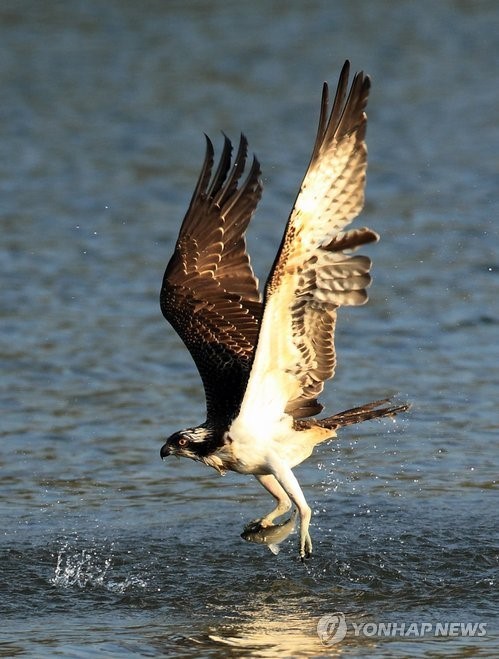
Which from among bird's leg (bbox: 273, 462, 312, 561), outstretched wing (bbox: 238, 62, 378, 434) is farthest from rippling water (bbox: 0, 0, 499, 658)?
outstretched wing (bbox: 238, 62, 378, 434)

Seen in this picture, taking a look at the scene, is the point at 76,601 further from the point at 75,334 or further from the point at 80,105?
the point at 80,105

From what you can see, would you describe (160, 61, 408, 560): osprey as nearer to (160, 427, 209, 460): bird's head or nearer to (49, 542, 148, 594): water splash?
(160, 427, 209, 460): bird's head

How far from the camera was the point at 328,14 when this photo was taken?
2375 centimetres

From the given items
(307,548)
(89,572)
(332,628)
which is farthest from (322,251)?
(89,572)

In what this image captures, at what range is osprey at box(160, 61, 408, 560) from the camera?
24.3 ft

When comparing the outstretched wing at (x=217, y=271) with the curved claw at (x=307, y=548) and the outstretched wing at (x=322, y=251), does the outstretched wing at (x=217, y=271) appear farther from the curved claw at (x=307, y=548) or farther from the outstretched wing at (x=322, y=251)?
the curved claw at (x=307, y=548)

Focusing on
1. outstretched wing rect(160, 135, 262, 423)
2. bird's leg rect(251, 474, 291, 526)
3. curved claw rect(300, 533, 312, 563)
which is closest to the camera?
curved claw rect(300, 533, 312, 563)

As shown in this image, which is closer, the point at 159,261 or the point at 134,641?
the point at 134,641

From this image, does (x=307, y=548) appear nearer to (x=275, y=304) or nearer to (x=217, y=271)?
(x=275, y=304)

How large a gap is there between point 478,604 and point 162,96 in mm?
14162

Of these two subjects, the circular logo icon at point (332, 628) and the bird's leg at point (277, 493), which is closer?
the circular logo icon at point (332, 628)

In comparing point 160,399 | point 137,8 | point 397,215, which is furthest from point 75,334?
point 137,8

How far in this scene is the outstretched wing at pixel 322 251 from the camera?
24.1 ft
